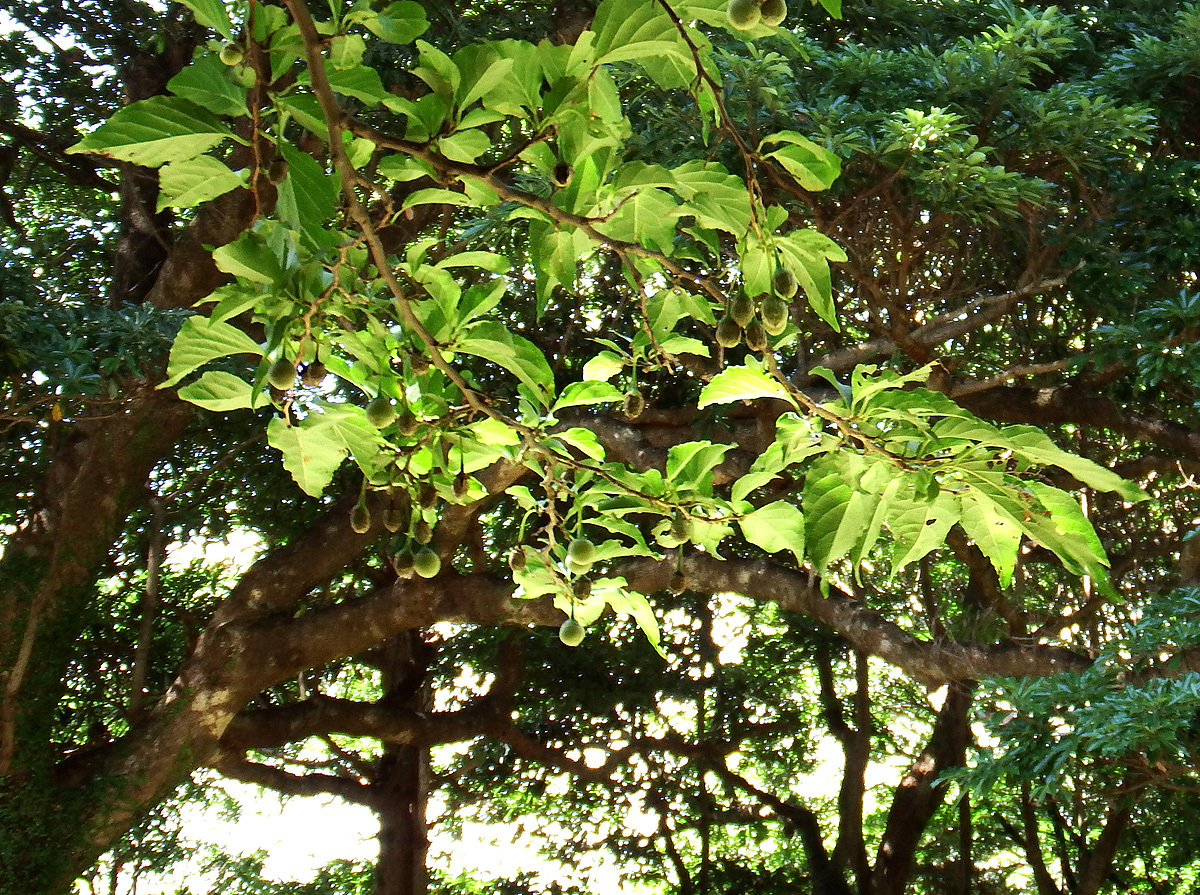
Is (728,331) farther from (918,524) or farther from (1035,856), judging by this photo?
(1035,856)

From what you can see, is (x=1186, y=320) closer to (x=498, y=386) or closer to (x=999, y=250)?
(x=999, y=250)

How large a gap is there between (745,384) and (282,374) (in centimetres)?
35

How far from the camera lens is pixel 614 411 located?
3818 millimetres

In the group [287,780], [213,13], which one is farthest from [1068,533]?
[287,780]

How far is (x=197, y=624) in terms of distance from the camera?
478cm

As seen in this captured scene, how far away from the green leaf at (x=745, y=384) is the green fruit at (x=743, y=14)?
24cm

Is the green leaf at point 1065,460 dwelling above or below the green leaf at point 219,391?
below

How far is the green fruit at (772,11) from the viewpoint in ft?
2.33

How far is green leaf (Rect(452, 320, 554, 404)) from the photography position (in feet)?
3.08

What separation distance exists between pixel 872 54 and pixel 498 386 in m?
1.80

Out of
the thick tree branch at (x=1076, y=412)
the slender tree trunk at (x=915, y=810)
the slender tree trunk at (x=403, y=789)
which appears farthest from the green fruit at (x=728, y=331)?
the slender tree trunk at (x=915, y=810)

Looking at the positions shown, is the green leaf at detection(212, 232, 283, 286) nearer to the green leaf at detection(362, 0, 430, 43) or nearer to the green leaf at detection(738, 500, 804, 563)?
the green leaf at detection(362, 0, 430, 43)

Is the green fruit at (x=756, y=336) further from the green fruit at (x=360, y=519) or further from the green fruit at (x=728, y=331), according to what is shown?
the green fruit at (x=360, y=519)

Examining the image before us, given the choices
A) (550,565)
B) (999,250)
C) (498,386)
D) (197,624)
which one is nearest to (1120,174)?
(999,250)
